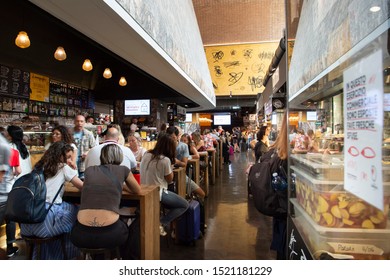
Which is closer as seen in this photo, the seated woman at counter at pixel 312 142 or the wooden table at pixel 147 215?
the seated woman at counter at pixel 312 142

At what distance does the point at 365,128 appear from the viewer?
3.26ft

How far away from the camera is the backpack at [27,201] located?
2.02 meters

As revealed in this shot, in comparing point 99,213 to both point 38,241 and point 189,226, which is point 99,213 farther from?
point 189,226

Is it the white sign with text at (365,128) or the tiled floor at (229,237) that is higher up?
the white sign with text at (365,128)

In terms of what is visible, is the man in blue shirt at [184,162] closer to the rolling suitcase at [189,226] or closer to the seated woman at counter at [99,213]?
the rolling suitcase at [189,226]

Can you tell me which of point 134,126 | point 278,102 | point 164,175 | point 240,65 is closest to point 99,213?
point 164,175

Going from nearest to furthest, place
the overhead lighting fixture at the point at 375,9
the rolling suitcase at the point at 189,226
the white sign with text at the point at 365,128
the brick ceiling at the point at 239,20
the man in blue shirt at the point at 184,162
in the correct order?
the white sign with text at the point at 365,128 < the overhead lighting fixture at the point at 375,9 < the rolling suitcase at the point at 189,226 < the man in blue shirt at the point at 184,162 < the brick ceiling at the point at 239,20

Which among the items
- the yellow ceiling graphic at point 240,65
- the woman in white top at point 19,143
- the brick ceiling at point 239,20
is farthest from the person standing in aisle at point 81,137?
the yellow ceiling graphic at point 240,65

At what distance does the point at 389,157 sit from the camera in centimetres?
109

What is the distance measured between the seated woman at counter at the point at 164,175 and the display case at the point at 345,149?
1387 millimetres

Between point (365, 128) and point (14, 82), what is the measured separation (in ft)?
21.7
